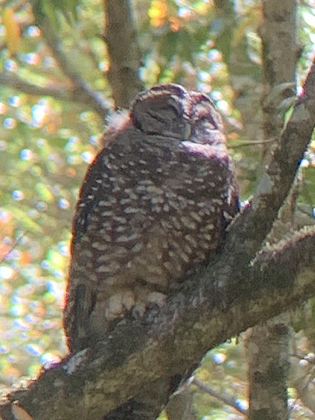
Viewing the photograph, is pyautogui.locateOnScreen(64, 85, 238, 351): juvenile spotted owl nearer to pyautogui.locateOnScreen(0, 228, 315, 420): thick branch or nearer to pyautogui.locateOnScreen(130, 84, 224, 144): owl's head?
pyautogui.locateOnScreen(130, 84, 224, 144): owl's head

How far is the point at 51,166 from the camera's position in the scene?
671 centimetres

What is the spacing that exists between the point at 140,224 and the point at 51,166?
3452mm

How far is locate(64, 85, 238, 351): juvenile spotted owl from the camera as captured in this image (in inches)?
131

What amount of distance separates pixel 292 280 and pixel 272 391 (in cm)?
85

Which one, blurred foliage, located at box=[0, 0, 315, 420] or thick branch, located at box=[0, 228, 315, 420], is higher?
thick branch, located at box=[0, 228, 315, 420]

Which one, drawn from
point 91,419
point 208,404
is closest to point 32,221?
point 208,404

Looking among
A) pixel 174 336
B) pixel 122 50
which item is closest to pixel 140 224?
pixel 174 336

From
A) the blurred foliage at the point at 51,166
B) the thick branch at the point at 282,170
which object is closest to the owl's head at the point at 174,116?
the thick branch at the point at 282,170

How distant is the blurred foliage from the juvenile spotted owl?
158 centimetres

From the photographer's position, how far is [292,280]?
104 inches

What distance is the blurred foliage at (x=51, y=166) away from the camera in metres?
5.31

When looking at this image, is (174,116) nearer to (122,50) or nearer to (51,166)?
(122,50)

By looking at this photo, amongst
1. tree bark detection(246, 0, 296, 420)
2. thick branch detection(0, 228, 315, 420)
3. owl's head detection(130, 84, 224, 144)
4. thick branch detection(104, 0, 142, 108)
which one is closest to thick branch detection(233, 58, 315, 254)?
thick branch detection(0, 228, 315, 420)

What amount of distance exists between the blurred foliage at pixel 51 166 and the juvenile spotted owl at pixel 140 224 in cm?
158
